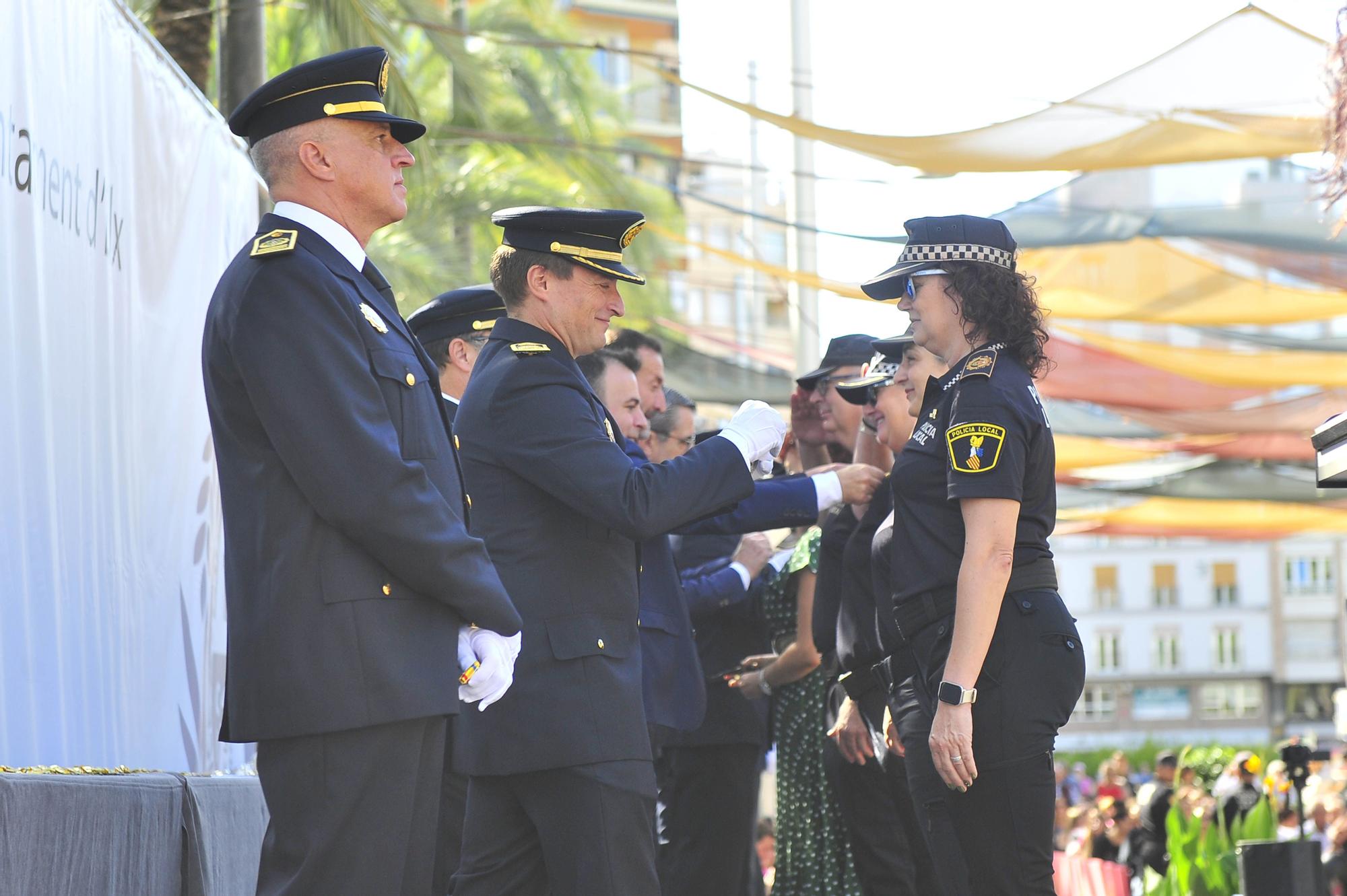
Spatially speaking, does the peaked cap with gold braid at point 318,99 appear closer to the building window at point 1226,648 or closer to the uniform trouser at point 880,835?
the uniform trouser at point 880,835

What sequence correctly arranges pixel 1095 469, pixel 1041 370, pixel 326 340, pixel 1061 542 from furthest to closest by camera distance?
pixel 1061 542
pixel 1095 469
pixel 1041 370
pixel 326 340

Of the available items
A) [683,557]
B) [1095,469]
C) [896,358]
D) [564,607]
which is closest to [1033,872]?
[564,607]

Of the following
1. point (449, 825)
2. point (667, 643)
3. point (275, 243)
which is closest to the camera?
point (275, 243)

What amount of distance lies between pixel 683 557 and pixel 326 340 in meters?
3.52

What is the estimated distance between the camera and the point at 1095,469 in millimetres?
18109

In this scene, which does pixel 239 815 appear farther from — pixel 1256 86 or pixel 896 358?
pixel 1256 86

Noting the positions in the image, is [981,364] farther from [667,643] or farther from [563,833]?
[563,833]

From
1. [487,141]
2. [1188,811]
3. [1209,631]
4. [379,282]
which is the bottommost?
[1209,631]

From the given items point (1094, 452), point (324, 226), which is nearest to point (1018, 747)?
point (324, 226)

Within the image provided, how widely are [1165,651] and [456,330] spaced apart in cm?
7233

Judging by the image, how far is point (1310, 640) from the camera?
239ft

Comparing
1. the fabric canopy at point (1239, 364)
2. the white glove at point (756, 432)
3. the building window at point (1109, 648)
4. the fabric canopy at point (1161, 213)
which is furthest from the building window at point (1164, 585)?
the white glove at point (756, 432)

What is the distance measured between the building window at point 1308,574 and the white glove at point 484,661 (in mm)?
75925

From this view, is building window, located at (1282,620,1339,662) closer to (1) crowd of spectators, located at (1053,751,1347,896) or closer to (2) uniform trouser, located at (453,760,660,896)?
(1) crowd of spectators, located at (1053,751,1347,896)
